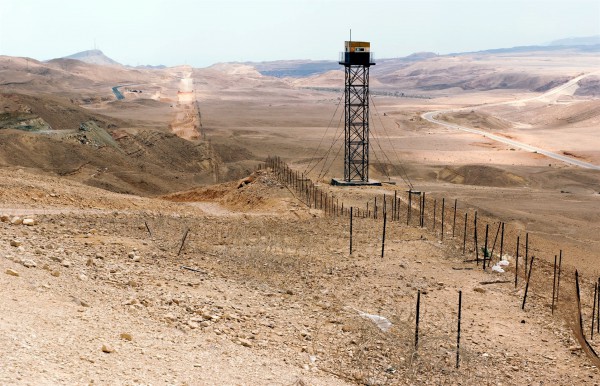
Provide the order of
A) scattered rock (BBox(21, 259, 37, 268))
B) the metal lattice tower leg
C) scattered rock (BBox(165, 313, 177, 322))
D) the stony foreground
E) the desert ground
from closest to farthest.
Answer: the stony foreground
the desert ground
scattered rock (BBox(165, 313, 177, 322))
scattered rock (BBox(21, 259, 37, 268))
the metal lattice tower leg

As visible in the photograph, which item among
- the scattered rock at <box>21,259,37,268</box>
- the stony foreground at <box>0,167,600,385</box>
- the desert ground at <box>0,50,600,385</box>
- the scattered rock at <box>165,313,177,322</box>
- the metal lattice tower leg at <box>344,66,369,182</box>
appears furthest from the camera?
the metal lattice tower leg at <box>344,66,369,182</box>

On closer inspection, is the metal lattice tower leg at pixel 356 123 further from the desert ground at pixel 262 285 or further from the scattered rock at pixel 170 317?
the scattered rock at pixel 170 317

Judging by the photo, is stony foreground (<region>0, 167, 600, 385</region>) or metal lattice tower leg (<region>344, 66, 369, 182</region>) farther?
metal lattice tower leg (<region>344, 66, 369, 182</region>)

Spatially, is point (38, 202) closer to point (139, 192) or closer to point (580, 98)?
point (139, 192)

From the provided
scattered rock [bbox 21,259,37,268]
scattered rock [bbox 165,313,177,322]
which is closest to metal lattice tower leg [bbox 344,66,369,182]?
scattered rock [bbox 21,259,37,268]

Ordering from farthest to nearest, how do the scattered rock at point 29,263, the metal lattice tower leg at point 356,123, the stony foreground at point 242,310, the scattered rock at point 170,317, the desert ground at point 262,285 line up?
1. the metal lattice tower leg at point 356,123
2. the scattered rock at point 29,263
3. the scattered rock at point 170,317
4. the desert ground at point 262,285
5. the stony foreground at point 242,310

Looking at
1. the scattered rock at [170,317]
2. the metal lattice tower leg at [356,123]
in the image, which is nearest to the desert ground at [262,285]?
the scattered rock at [170,317]

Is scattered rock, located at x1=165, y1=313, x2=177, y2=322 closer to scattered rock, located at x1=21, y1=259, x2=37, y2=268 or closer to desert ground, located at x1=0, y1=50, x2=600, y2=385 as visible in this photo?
desert ground, located at x1=0, y1=50, x2=600, y2=385

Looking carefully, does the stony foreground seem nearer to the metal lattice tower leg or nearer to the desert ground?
the desert ground

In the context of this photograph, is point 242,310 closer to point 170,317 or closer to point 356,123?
point 170,317

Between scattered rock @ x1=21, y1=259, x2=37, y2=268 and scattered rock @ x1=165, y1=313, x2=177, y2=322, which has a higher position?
scattered rock @ x1=21, y1=259, x2=37, y2=268

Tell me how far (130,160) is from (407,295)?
31.5 meters

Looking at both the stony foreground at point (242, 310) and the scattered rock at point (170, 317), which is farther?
the scattered rock at point (170, 317)

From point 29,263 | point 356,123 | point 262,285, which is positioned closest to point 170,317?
point 29,263
